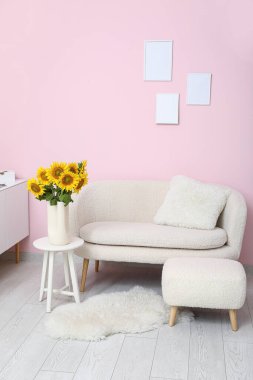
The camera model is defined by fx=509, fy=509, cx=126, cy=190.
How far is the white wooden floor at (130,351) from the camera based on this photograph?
238 centimetres

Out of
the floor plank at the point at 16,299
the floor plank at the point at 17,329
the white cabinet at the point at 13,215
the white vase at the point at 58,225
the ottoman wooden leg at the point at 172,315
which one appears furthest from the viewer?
the white cabinet at the point at 13,215

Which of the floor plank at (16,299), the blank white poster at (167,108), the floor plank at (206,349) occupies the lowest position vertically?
the floor plank at (16,299)

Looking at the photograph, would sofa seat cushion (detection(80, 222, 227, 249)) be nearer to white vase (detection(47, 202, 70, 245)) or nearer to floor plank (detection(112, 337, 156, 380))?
white vase (detection(47, 202, 70, 245))

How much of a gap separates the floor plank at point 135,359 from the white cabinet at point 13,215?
1414 mm

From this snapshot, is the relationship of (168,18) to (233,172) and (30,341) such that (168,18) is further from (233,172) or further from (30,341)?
(30,341)

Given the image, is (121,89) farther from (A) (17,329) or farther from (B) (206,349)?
(B) (206,349)

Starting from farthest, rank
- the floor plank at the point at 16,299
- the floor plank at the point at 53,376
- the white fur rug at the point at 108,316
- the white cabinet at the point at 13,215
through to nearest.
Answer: the white cabinet at the point at 13,215 → the floor plank at the point at 16,299 → the white fur rug at the point at 108,316 → the floor plank at the point at 53,376

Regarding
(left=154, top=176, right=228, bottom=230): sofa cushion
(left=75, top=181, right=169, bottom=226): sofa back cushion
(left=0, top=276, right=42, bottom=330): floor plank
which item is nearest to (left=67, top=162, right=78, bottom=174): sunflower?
(left=75, top=181, right=169, bottom=226): sofa back cushion

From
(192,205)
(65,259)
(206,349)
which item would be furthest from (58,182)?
(206,349)

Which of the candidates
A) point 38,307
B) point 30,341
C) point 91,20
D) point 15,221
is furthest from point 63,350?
point 91,20

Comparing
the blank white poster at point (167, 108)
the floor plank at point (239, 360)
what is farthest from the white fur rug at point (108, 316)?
the blank white poster at point (167, 108)

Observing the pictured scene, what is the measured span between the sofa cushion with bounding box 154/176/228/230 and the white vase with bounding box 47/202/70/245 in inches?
29.6

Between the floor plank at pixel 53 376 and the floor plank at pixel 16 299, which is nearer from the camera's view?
the floor plank at pixel 53 376

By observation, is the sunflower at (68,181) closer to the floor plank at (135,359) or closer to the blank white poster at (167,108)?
the floor plank at (135,359)
